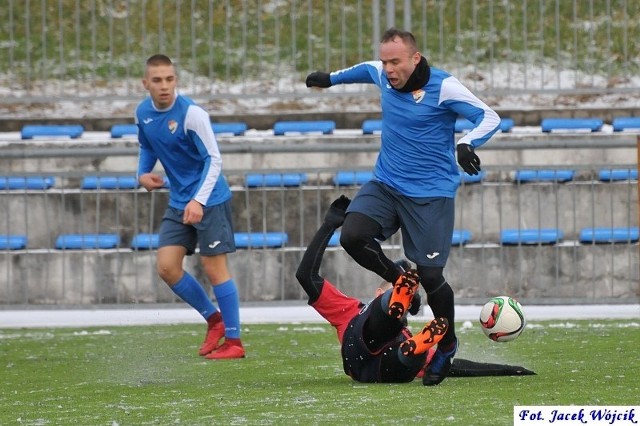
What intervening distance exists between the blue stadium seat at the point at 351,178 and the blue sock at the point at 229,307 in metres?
3.01

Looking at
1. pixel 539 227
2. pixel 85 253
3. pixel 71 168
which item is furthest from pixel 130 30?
pixel 539 227

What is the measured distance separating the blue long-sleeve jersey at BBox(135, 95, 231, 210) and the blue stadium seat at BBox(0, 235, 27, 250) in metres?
3.45

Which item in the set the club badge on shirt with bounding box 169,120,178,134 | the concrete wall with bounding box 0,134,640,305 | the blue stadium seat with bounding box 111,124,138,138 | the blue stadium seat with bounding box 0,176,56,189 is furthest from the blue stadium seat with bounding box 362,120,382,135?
the club badge on shirt with bounding box 169,120,178,134

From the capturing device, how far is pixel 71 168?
1370 cm

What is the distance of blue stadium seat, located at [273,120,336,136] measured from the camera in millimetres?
14359

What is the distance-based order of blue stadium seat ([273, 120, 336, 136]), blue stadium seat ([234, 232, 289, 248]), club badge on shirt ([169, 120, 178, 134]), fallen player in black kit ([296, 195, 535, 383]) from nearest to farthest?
fallen player in black kit ([296, 195, 535, 383]) < club badge on shirt ([169, 120, 178, 134]) < blue stadium seat ([234, 232, 289, 248]) < blue stadium seat ([273, 120, 336, 136])

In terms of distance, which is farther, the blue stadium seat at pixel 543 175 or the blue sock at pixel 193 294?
the blue stadium seat at pixel 543 175

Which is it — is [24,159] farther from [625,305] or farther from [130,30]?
[625,305]

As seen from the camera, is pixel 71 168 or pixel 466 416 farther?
pixel 71 168

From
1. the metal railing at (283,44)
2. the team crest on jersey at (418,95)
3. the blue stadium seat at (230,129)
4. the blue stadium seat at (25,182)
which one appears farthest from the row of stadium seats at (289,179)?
the team crest on jersey at (418,95)

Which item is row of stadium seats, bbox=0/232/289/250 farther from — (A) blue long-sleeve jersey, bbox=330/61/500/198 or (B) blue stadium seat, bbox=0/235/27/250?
(A) blue long-sleeve jersey, bbox=330/61/500/198

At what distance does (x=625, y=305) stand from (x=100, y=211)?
14.2ft

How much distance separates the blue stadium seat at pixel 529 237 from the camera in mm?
12516

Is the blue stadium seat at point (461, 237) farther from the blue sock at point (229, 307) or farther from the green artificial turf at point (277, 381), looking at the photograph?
the blue sock at point (229, 307)
